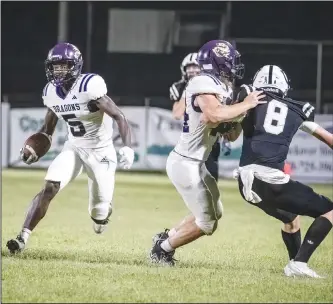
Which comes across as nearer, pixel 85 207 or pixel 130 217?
pixel 130 217

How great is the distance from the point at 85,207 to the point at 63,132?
19.9 feet

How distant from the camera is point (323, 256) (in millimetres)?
7273

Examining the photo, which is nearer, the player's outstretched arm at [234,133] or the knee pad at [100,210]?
the player's outstretched arm at [234,133]

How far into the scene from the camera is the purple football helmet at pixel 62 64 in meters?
6.99

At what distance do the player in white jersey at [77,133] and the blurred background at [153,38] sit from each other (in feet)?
36.8

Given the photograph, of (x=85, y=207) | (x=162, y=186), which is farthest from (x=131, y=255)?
(x=162, y=186)

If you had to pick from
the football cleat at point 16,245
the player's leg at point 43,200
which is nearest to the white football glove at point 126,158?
the player's leg at point 43,200

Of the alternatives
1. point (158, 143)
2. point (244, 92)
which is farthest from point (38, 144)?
point (158, 143)

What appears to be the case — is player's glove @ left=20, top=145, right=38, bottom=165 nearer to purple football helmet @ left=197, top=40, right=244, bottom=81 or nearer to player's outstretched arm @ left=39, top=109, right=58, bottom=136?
player's outstretched arm @ left=39, top=109, right=58, bottom=136

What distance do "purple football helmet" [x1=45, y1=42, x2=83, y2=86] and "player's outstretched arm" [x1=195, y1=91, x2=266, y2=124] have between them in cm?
140

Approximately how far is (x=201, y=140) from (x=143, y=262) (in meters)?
1.08

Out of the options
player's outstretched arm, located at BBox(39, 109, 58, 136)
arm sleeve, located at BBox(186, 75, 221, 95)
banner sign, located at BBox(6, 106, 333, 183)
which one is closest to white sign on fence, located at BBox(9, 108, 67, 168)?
banner sign, located at BBox(6, 106, 333, 183)

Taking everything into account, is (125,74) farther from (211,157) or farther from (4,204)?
(211,157)

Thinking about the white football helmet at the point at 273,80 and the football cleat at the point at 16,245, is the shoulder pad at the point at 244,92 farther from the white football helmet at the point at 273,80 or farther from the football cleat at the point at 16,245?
the football cleat at the point at 16,245
